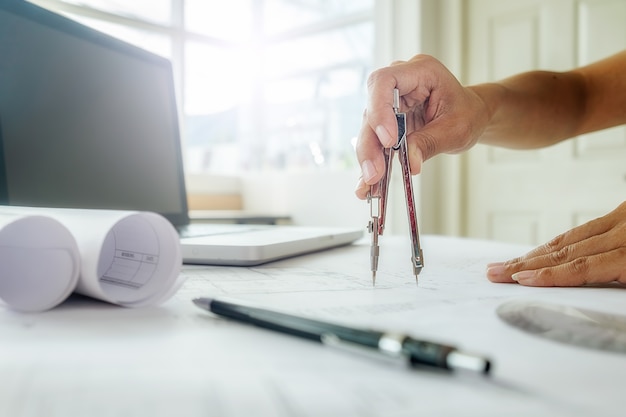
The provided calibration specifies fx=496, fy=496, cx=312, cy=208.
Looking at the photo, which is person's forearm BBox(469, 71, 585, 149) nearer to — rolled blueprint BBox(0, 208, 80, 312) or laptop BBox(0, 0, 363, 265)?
laptop BBox(0, 0, 363, 265)

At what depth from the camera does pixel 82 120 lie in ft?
2.60

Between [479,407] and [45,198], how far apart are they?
26.7 inches

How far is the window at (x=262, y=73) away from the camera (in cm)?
257

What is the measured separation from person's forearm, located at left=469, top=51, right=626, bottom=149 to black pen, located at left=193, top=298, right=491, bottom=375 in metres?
0.77

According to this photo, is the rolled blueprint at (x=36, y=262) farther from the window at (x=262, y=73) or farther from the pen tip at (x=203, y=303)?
the window at (x=262, y=73)

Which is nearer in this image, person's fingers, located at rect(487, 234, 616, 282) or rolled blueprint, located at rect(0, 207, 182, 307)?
rolled blueprint, located at rect(0, 207, 182, 307)

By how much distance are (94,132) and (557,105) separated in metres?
0.91

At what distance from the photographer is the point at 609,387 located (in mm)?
218

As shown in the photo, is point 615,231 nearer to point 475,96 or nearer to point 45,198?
point 475,96

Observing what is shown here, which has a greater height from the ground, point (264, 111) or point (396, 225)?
point (264, 111)

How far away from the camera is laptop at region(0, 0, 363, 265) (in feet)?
2.15

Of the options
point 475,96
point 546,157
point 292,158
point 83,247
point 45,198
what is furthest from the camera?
point 292,158

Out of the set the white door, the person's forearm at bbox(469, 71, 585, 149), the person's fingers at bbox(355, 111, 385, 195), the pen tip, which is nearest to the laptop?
the person's fingers at bbox(355, 111, 385, 195)

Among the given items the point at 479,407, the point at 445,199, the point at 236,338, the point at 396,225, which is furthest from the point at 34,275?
the point at 445,199
